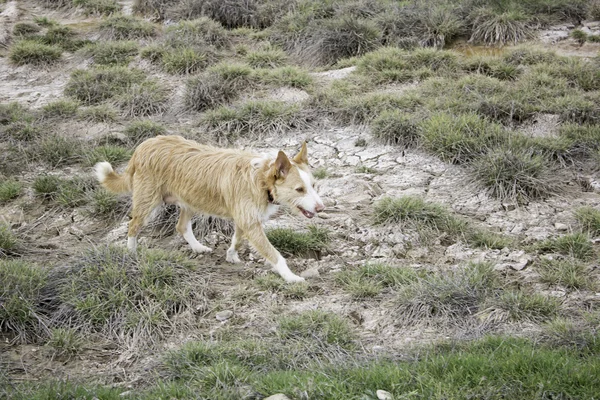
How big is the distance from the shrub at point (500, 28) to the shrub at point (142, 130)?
5833mm

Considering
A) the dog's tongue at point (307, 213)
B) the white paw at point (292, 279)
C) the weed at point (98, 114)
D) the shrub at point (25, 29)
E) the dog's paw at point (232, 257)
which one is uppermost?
the shrub at point (25, 29)

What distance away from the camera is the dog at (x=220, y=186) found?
5376 millimetres

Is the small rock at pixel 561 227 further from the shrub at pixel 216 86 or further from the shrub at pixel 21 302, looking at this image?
the shrub at pixel 216 86

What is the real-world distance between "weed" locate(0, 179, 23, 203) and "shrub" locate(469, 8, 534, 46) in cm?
780

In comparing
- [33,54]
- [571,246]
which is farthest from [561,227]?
[33,54]

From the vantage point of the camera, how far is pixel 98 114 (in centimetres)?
887

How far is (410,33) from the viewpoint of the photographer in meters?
10.7

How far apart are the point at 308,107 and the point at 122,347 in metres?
4.98

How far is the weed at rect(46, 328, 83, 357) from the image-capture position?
4615 millimetres

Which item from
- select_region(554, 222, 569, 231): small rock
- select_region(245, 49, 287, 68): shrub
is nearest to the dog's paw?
select_region(554, 222, 569, 231): small rock

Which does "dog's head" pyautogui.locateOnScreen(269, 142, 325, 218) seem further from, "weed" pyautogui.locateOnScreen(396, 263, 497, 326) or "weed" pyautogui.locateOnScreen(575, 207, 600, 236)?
"weed" pyautogui.locateOnScreen(575, 207, 600, 236)

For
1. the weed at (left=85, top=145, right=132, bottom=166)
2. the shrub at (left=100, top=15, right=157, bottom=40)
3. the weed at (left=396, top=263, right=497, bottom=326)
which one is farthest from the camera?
the shrub at (left=100, top=15, right=157, bottom=40)

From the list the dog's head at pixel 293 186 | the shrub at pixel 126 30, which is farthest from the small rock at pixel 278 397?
the shrub at pixel 126 30

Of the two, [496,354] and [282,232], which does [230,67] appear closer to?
[282,232]
